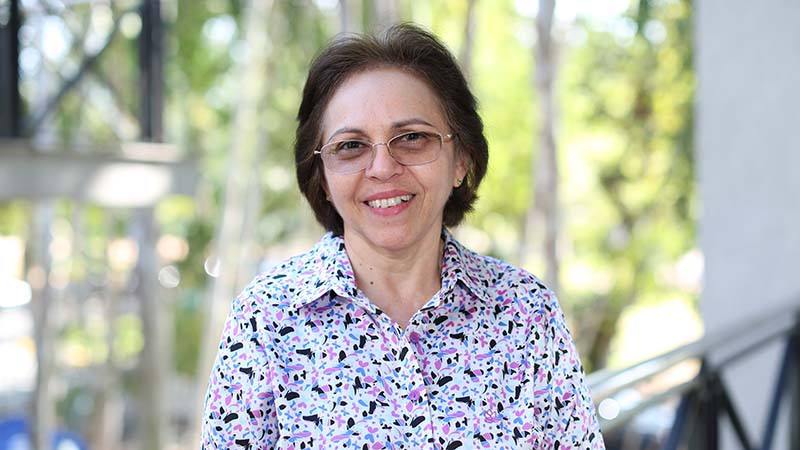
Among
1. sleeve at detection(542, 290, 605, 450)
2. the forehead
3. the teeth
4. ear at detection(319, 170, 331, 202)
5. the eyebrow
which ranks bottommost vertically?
sleeve at detection(542, 290, 605, 450)

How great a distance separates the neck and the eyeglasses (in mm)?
123

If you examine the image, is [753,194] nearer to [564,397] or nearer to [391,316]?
[564,397]

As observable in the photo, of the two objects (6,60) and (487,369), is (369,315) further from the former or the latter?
(6,60)

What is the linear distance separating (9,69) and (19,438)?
41.7ft

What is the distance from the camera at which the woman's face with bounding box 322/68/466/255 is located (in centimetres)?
137

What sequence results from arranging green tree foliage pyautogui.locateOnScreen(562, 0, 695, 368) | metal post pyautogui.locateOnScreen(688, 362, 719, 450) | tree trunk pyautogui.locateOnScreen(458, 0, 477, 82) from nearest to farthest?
metal post pyautogui.locateOnScreen(688, 362, 719, 450), tree trunk pyautogui.locateOnScreen(458, 0, 477, 82), green tree foliage pyautogui.locateOnScreen(562, 0, 695, 368)

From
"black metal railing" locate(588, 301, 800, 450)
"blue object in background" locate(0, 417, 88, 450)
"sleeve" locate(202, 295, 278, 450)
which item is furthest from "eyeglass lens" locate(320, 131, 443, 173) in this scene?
"blue object in background" locate(0, 417, 88, 450)

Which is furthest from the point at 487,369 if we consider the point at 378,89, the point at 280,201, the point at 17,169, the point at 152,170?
the point at 280,201

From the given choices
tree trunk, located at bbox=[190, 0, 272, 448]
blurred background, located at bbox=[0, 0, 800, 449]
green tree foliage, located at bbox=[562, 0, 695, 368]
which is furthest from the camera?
tree trunk, located at bbox=[190, 0, 272, 448]

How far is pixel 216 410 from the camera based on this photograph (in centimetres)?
129

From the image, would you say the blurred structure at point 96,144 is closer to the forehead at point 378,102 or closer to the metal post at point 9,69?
the metal post at point 9,69

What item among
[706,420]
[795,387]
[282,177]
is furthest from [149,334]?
[282,177]

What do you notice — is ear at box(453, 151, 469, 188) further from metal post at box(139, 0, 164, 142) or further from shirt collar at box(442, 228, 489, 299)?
metal post at box(139, 0, 164, 142)

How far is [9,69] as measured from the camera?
419cm
